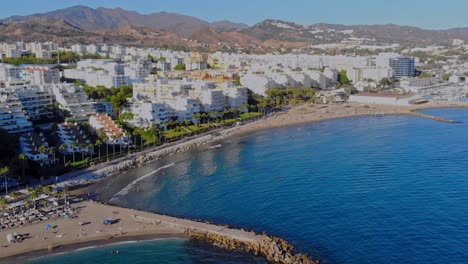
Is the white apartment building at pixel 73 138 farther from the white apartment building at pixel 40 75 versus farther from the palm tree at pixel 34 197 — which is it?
the white apartment building at pixel 40 75

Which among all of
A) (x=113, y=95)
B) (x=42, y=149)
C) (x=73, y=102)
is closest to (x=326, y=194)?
(x=42, y=149)

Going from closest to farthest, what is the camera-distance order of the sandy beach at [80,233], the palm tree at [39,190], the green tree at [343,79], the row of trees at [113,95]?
1. the sandy beach at [80,233]
2. the palm tree at [39,190]
3. the row of trees at [113,95]
4. the green tree at [343,79]

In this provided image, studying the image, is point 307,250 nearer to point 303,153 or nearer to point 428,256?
point 428,256

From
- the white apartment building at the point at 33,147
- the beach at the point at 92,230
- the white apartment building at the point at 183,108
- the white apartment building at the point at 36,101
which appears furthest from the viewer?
the white apartment building at the point at 183,108

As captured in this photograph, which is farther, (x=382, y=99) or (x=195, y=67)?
(x=195, y=67)

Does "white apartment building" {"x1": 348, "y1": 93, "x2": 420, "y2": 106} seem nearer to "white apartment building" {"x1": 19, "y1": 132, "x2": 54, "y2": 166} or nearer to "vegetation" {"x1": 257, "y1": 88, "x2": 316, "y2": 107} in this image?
"vegetation" {"x1": 257, "y1": 88, "x2": 316, "y2": 107}

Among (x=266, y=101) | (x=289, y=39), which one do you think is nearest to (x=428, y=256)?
(x=266, y=101)

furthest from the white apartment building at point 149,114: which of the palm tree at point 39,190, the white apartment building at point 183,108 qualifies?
the palm tree at point 39,190
